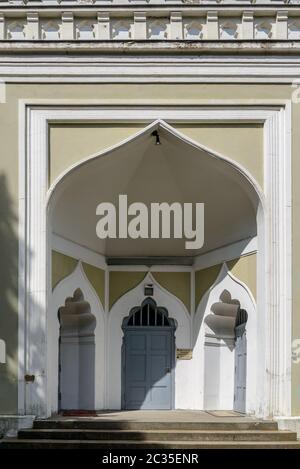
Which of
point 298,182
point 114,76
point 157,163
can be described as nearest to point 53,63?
point 114,76

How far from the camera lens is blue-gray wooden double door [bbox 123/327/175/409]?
47.8ft

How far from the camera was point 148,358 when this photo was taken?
48.3 ft

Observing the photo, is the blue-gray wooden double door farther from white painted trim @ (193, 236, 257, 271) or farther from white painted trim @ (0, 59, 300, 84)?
white painted trim @ (0, 59, 300, 84)

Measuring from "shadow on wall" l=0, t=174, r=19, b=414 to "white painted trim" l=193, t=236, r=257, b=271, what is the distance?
3.18m

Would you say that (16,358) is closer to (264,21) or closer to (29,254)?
(29,254)

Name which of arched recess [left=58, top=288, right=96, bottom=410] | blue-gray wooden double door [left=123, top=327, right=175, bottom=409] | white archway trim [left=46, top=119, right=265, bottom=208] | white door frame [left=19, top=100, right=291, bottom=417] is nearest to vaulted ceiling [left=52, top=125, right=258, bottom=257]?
white archway trim [left=46, top=119, right=265, bottom=208]

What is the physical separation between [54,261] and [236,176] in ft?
8.97

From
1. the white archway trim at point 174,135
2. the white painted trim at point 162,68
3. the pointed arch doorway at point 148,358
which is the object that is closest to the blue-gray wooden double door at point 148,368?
the pointed arch doorway at point 148,358

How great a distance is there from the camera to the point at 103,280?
14.7 meters

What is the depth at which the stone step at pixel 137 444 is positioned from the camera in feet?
36.2

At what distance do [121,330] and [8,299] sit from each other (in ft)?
10.4

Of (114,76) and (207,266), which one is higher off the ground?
(114,76)

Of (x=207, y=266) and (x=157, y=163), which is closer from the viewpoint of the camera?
(x=157, y=163)

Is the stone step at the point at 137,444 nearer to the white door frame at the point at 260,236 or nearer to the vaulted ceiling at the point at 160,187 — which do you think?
the white door frame at the point at 260,236
